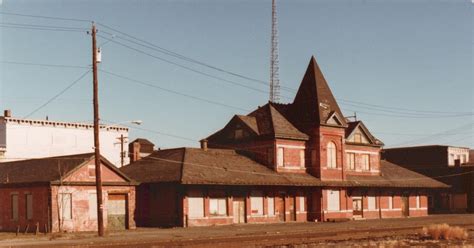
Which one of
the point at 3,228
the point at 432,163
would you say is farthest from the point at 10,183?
the point at 432,163

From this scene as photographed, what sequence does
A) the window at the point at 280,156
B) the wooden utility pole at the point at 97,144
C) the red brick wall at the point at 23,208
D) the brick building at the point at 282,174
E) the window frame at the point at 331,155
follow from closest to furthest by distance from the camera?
the wooden utility pole at the point at 97,144 < the red brick wall at the point at 23,208 < the brick building at the point at 282,174 < the window at the point at 280,156 < the window frame at the point at 331,155

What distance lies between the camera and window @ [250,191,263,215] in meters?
53.0

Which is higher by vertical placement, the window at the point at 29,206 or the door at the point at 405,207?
the window at the point at 29,206

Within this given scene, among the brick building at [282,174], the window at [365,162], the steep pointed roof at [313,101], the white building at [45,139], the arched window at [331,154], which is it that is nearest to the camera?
the brick building at [282,174]

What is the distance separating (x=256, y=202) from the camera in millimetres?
53500

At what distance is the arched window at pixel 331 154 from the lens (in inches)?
2368

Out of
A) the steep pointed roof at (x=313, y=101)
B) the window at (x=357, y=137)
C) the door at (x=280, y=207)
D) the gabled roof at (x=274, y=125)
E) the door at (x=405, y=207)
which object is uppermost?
the steep pointed roof at (x=313, y=101)

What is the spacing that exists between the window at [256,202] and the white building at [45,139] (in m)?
25.3

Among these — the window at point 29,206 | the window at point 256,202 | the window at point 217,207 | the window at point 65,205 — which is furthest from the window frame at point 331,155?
the window at point 29,206

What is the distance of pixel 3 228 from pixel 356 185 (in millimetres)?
32335

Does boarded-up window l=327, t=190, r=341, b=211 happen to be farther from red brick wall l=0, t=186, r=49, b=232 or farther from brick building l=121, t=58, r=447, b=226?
red brick wall l=0, t=186, r=49, b=232

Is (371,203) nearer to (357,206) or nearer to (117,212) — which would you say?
(357,206)

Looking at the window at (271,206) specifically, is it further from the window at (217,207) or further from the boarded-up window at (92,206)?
the boarded-up window at (92,206)

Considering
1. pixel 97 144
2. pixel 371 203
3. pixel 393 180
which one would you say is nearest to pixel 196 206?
pixel 97 144
